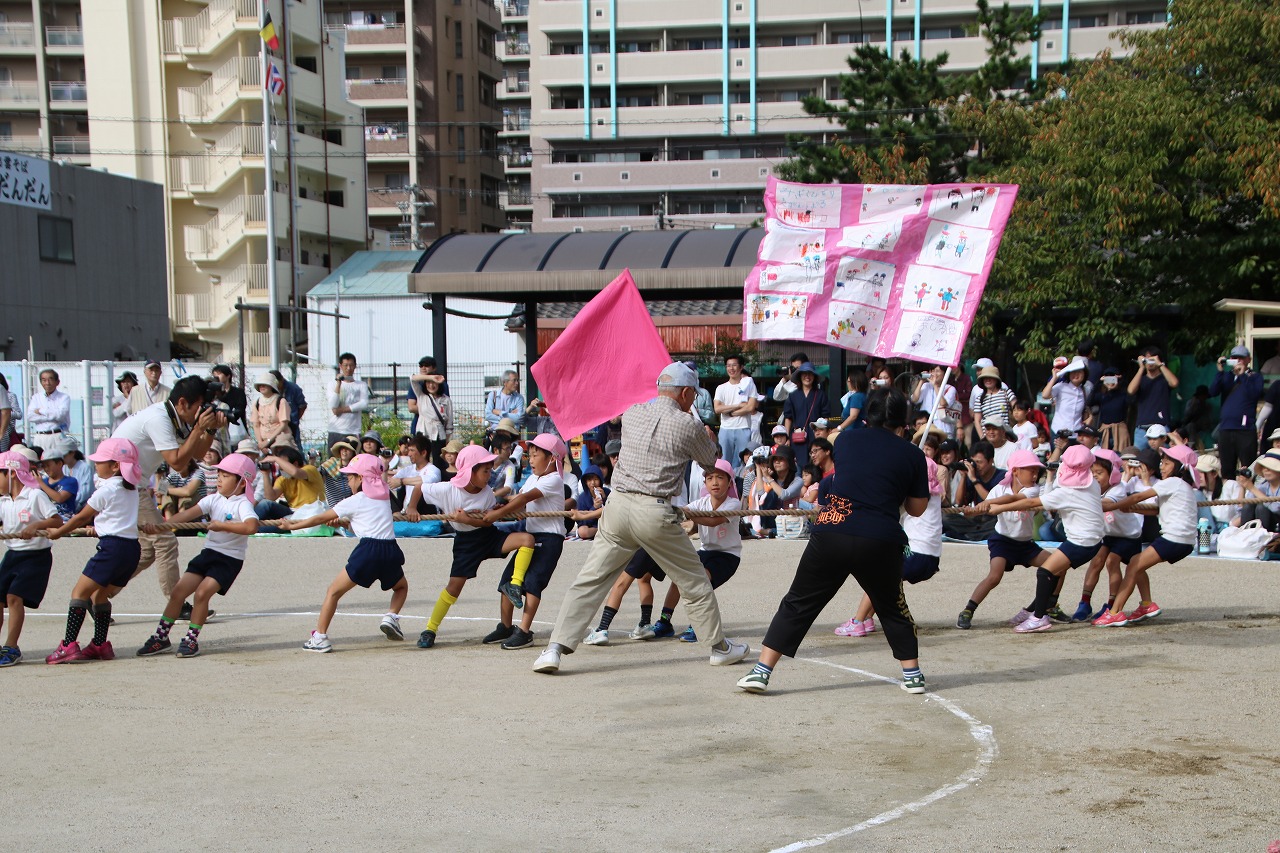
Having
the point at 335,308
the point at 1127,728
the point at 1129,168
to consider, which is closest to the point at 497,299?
the point at 1129,168

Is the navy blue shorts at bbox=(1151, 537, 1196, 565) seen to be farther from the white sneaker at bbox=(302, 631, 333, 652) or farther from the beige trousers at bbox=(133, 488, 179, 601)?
the beige trousers at bbox=(133, 488, 179, 601)

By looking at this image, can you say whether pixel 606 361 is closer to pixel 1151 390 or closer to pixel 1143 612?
pixel 1143 612

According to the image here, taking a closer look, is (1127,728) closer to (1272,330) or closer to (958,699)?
(958,699)

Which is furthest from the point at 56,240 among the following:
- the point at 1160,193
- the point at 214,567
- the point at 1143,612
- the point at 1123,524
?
the point at 1143,612

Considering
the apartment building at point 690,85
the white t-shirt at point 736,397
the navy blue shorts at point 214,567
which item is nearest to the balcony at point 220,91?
the apartment building at point 690,85

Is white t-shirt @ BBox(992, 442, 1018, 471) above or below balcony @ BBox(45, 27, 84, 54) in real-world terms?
below

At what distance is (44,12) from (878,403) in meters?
49.7

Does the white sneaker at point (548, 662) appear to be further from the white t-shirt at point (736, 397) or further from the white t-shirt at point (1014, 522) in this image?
the white t-shirt at point (736, 397)

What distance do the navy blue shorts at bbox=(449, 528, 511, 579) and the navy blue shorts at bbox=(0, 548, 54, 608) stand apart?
9.63 feet

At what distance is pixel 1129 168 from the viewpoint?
57.0 feet

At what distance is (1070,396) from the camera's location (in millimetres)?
15328

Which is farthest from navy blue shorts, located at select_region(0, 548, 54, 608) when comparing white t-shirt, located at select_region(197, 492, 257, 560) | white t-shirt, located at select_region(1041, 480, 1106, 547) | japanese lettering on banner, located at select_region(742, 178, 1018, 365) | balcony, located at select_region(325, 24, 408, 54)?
balcony, located at select_region(325, 24, 408, 54)

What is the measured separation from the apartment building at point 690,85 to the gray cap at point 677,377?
45.2 meters

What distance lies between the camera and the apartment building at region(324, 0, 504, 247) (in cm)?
5741
